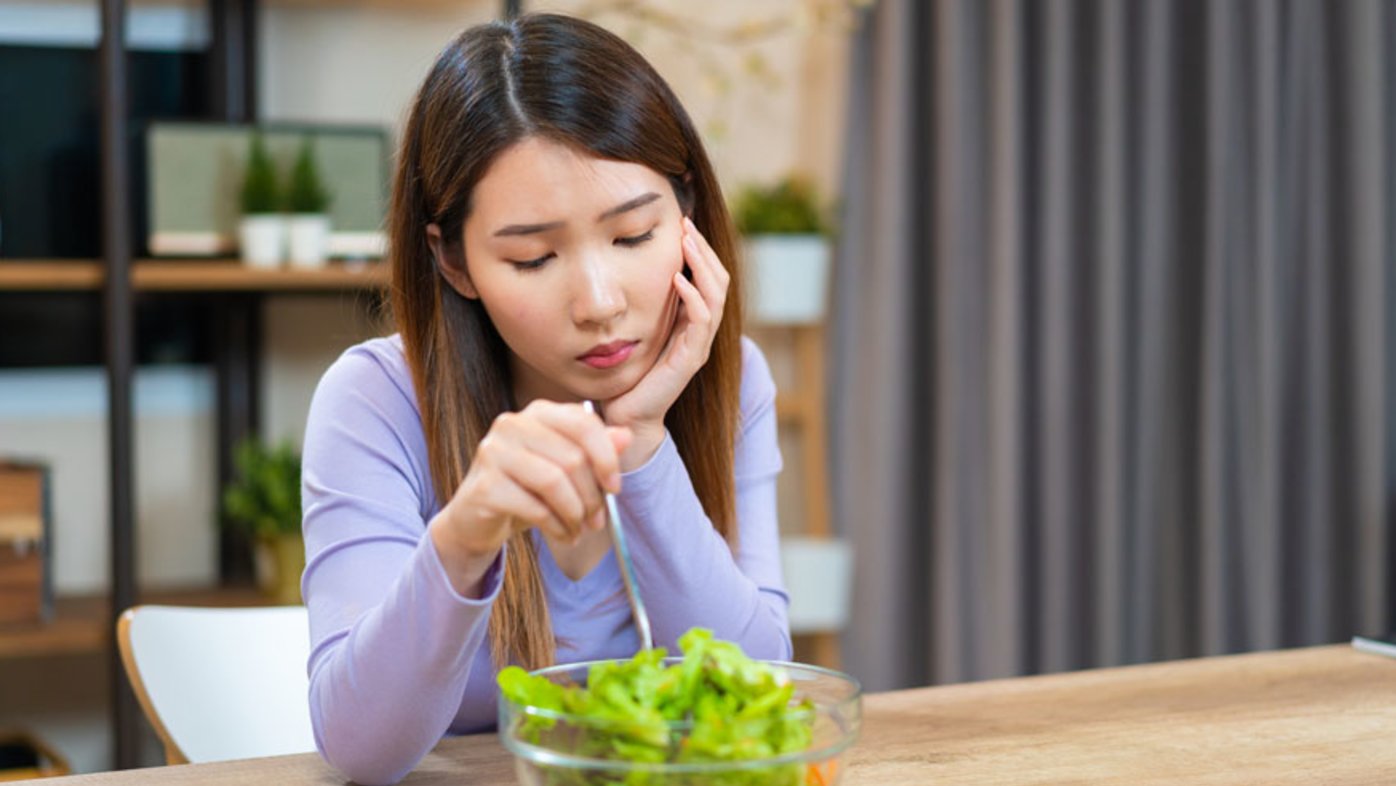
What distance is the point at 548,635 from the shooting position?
132cm

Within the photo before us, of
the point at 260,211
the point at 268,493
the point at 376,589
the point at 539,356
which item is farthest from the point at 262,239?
the point at 376,589

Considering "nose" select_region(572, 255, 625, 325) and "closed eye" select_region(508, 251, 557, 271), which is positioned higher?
"closed eye" select_region(508, 251, 557, 271)

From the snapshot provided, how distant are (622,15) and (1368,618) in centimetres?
176

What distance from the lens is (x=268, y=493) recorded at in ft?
8.81

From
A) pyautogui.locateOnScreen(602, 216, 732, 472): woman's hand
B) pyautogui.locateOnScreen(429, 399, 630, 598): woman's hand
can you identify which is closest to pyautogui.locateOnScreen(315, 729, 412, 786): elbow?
pyautogui.locateOnScreen(429, 399, 630, 598): woman's hand

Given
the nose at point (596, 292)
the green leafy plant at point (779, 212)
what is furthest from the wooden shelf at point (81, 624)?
the nose at point (596, 292)

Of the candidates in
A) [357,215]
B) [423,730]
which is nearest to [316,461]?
[423,730]

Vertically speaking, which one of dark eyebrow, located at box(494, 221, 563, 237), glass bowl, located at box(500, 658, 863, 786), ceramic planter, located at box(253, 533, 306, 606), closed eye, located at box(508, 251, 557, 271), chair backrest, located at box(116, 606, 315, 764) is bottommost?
ceramic planter, located at box(253, 533, 306, 606)

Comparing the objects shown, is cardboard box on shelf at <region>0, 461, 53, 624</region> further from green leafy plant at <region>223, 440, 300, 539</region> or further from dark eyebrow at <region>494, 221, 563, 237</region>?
dark eyebrow at <region>494, 221, 563, 237</region>

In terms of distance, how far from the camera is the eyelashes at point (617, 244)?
124cm

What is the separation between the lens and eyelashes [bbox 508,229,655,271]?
124 centimetres

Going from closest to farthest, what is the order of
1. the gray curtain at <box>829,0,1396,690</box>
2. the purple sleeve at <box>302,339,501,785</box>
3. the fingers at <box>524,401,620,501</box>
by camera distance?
the fingers at <box>524,401,620,501</box>, the purple sleeve at <box>302,339,501,785</box>, the gray curtain at <box>829,0,1396,690</box>

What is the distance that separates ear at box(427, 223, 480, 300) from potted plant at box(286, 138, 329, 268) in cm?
135

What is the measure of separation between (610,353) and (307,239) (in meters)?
1.49
